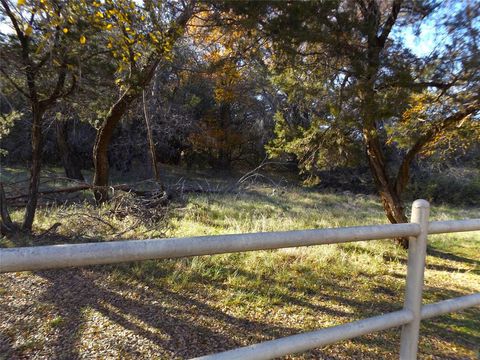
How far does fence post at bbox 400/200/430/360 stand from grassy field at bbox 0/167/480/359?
1.28 m

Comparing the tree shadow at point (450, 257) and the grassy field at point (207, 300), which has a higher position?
the grassy field at point (207, 300)

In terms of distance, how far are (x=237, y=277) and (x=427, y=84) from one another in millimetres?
3595

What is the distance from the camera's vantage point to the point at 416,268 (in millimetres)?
2012

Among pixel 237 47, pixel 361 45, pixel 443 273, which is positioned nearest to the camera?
pixel 361 45

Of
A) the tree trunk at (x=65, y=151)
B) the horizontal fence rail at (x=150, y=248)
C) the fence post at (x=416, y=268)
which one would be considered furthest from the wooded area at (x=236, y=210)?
the tree trunk at (x=65, y=151)

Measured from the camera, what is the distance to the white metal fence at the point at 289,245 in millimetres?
1259

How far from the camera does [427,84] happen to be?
17.0ft

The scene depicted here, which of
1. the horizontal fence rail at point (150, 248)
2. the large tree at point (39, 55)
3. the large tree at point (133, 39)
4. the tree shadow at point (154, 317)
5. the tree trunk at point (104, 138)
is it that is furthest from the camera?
the tree trunk at point (104, 138)

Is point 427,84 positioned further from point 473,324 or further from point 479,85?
point 473,324

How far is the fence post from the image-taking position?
6.57 feet

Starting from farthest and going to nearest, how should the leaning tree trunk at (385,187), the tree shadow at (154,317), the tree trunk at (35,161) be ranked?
the leaning tree trunk at (385,187) < the tree trunk at (35,161) < the tree shadow at (154,317)

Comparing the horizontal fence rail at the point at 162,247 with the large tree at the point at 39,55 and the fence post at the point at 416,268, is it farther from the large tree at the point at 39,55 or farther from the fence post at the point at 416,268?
the large tree at the point at 39,55

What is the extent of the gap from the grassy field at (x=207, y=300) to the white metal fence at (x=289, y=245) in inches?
54.1

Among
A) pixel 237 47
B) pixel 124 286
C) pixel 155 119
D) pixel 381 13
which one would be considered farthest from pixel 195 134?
pixel 124 286
